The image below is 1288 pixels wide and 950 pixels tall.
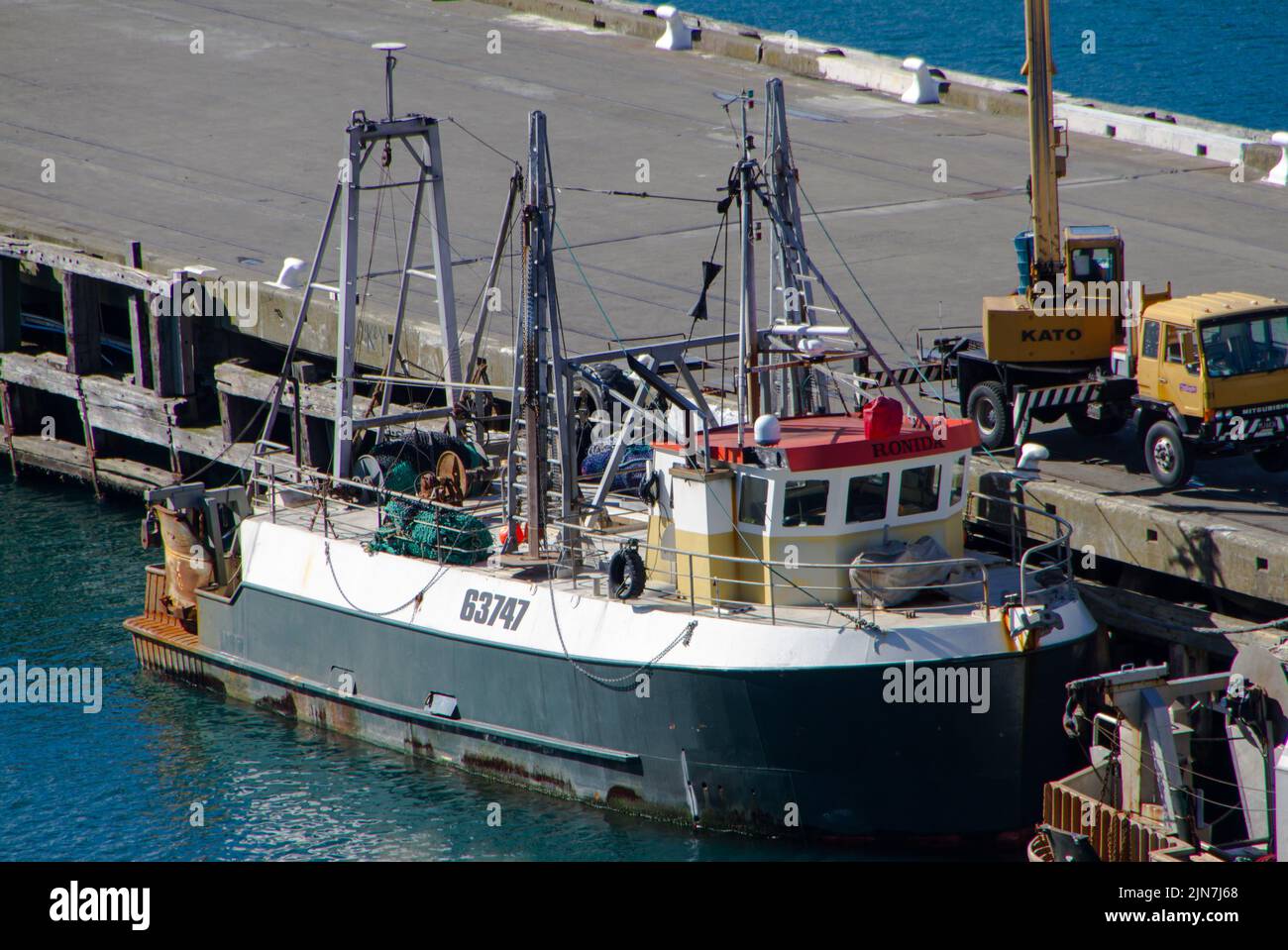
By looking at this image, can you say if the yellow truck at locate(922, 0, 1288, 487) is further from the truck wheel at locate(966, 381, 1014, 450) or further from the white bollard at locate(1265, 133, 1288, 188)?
the white bollard at locate(1265, 133, 1288, 188)

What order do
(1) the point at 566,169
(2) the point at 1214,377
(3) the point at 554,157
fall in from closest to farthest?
(2) the point at 1214,377
(1) the point at 566,169
(3) the point at 554,157

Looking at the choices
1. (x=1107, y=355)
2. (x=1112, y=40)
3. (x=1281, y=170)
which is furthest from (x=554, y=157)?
(x=1112, y=40)

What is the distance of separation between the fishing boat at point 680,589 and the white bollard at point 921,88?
2184cm

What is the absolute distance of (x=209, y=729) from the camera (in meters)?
21.7

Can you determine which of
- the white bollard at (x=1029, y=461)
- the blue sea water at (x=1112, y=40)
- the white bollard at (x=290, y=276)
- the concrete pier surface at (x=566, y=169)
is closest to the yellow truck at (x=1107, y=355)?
the concrete pier surface at (x=566, y=169)

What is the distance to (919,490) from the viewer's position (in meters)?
18.0

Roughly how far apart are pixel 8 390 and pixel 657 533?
54.1 ft

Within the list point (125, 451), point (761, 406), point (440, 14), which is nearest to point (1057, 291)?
point (761, 406)

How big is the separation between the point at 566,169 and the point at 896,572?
20486 mm

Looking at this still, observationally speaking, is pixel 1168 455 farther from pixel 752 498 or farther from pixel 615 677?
pixel 615 677

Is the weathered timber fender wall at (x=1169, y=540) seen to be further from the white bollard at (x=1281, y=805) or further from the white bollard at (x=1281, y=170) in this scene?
the white bollard at (x=1281, y=170)

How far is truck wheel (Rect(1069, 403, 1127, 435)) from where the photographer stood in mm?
22250

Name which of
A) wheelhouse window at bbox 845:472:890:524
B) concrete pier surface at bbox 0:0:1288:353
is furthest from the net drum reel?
concrete pier surface at bbox 0:0:1288:353

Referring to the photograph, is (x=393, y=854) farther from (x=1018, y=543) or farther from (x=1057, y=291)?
(x=1057, y=291)
